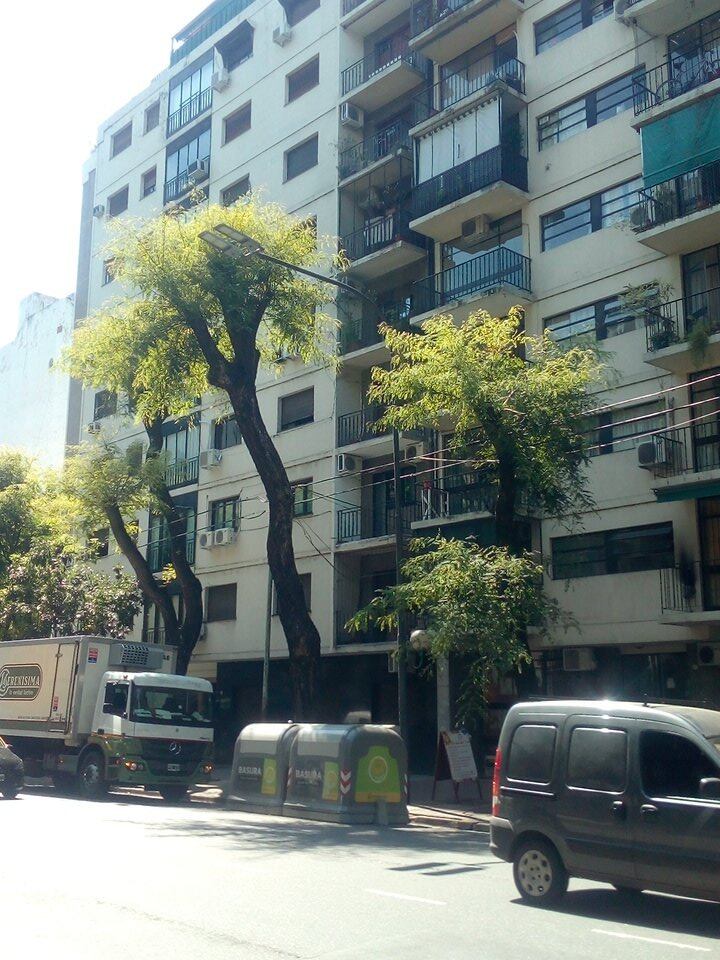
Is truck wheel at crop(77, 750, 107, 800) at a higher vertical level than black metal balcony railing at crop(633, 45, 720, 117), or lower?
Answer: lower

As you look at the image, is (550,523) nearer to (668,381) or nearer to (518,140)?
(668,381)

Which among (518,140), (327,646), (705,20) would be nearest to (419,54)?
(518,140)

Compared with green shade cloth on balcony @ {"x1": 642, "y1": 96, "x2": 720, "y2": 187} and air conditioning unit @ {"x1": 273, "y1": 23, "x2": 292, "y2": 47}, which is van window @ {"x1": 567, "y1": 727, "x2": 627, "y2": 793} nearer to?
green shade cloth on balcony @ {"x1": 642, "y1": 96, "x2": 720, "y2": 187}

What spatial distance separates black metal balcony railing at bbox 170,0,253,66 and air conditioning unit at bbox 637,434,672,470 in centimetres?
2484

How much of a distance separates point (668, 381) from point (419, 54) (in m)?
13.3

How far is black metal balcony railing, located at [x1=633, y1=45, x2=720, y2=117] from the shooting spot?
21.7 metres

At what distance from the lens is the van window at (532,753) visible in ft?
30.7

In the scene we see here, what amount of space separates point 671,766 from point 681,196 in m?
15.9

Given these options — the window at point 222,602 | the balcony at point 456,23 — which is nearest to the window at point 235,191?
the balcony at point 456,23

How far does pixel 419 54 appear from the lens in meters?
29.1

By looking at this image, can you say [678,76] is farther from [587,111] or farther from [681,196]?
[681,196]

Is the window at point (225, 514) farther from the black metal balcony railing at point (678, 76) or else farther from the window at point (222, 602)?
the black metal balcony railing at point (678, 76)

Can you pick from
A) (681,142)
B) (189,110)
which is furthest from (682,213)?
(189,110)

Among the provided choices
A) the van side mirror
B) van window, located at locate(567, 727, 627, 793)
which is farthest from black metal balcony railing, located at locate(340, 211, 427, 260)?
the van side mirror
